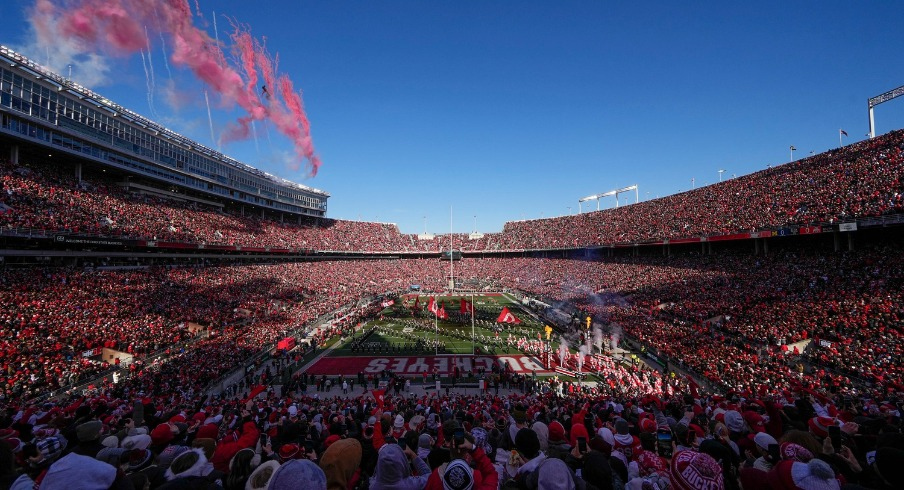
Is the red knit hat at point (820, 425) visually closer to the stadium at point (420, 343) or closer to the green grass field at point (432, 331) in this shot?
the stadium at point (420, 343)

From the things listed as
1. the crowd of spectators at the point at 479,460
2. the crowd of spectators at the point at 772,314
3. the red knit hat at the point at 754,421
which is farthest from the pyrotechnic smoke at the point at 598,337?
the crowd of spectators at the point at 479,460

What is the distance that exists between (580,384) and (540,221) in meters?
63.1

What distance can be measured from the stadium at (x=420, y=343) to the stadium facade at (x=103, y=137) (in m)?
0.20

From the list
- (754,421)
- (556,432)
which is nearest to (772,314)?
(754,421)

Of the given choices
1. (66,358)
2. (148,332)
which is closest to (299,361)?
(148,332)

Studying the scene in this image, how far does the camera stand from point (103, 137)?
3519 cm

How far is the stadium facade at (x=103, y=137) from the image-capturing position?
91.2 ft

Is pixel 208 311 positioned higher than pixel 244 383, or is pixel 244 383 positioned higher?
pixel 208 311

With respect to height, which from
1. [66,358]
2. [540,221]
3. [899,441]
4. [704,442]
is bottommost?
[66,358]

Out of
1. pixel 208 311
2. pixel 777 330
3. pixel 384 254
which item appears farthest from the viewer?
pixel 384 254

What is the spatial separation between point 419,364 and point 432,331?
8123 millimetres

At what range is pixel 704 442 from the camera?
3.82 meters

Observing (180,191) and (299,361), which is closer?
(299,361)

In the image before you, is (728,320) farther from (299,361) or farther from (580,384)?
(299,361)
